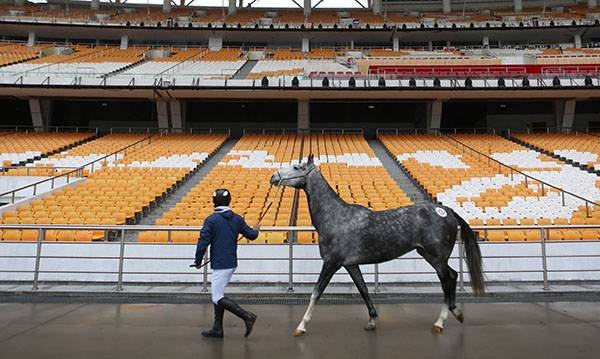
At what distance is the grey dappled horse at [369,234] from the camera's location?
11.0 ft

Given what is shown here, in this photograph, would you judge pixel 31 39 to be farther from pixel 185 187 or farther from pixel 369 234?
pixel 369 234

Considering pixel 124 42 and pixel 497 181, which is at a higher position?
pixel 124 42

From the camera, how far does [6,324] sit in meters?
3.52

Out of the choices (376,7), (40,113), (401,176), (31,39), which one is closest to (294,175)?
(401,176)

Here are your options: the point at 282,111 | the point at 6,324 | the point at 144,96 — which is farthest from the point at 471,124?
the point at 6,324

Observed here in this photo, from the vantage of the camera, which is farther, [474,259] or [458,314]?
[474,259]

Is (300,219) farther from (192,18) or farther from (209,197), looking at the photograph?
(192,18)

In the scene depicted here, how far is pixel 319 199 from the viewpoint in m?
3.61

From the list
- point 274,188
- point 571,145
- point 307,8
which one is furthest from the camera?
point 307,8

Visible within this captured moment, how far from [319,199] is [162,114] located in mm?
21830

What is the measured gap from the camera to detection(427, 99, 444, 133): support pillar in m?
22.0

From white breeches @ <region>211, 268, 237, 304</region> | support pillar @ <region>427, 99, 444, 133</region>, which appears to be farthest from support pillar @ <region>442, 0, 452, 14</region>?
white breeches @ <region>211, 268, 237, 304</region>

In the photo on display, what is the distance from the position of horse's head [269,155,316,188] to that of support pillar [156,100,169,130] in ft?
69.9

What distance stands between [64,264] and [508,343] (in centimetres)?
730
